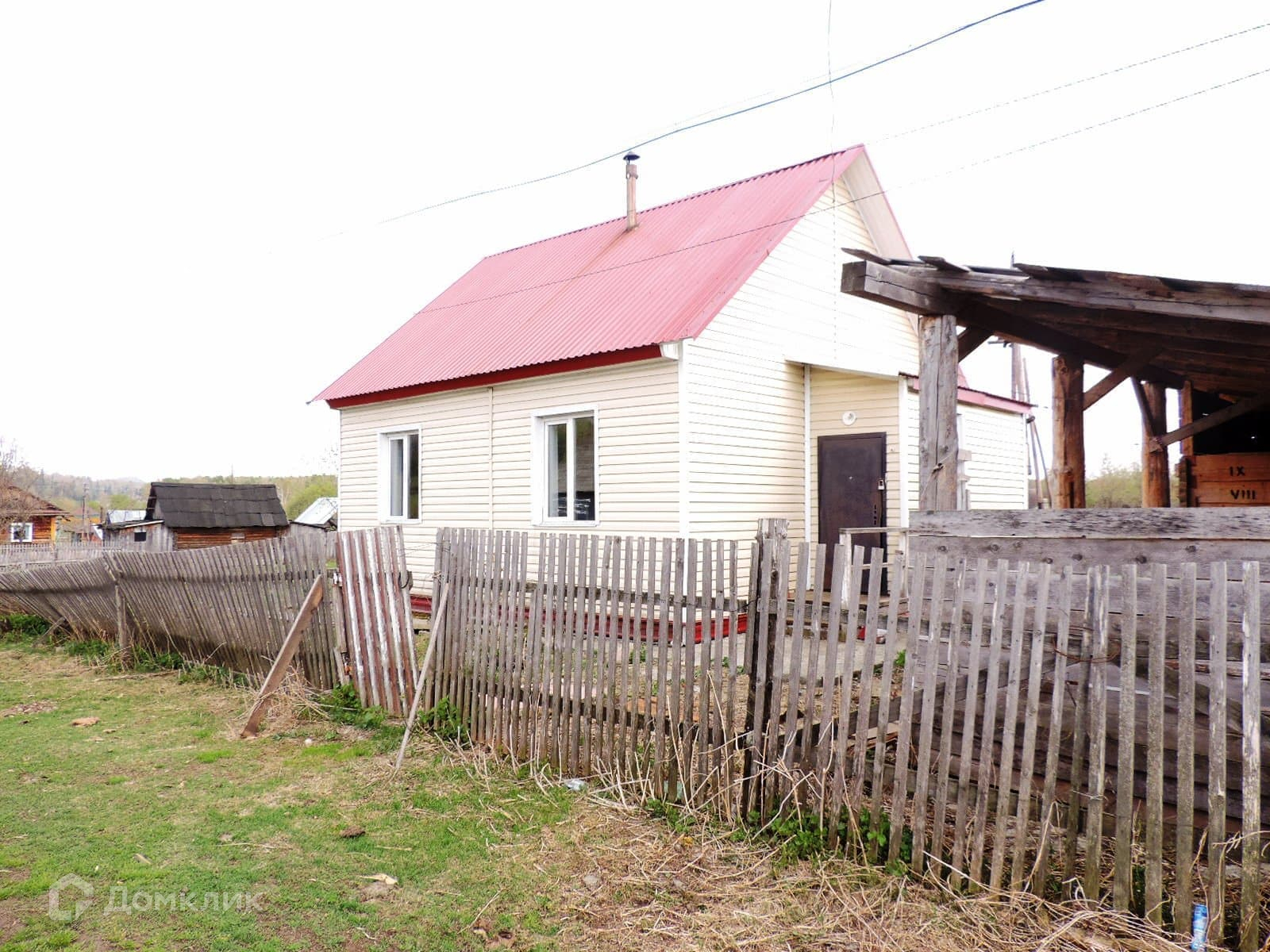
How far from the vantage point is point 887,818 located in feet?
12.4

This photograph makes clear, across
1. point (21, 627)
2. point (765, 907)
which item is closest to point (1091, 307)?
point (765, 907)

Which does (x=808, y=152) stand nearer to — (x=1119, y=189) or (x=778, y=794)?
(x=1119, y=189)

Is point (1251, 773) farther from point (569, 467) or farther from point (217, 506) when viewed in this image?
point (217, 506)

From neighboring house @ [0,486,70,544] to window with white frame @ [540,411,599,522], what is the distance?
35.1 m

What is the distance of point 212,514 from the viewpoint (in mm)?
29516

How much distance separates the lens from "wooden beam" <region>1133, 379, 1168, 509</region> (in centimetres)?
841

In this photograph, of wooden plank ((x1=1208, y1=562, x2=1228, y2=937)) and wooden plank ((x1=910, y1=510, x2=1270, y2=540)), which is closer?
wooden plank ((x1=1208, y1=562, x2=1228, y2=937))

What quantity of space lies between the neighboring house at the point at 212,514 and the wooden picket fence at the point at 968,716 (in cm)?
2737

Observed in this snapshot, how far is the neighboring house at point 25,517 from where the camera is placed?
1622 inches

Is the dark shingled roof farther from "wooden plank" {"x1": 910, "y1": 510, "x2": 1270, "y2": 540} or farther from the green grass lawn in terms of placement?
"wooden plank" {"x1": 910, "y1": 510, "x2": 1270, "y2": 540}

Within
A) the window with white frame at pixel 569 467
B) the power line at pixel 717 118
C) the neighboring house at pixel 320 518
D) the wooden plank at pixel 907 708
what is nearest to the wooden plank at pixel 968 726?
the wooden plank at pixel 907 708

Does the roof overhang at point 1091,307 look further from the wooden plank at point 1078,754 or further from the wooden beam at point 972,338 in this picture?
the wooden plank at point 1078,754

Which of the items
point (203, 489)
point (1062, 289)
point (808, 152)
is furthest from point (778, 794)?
point (203, 489)

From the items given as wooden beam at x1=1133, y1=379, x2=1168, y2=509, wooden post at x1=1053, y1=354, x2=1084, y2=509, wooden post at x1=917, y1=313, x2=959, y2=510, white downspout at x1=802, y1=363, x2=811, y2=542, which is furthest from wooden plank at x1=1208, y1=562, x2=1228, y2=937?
white downspout at x1=802, y1=363, x2=811, y2=542
